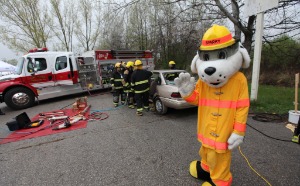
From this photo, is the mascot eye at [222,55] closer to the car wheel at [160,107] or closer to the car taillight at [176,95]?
the car taillight at [176,95]

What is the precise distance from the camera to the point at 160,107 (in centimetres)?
592

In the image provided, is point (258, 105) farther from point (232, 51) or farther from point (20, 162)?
point (20, 162)


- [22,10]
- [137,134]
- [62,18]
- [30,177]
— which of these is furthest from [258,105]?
[62,18]

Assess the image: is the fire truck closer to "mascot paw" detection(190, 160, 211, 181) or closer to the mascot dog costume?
"mascot paw" detection(190, 160, 211, 181)

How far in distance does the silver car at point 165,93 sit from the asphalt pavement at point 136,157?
0.58m

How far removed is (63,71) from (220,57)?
8.96 metres

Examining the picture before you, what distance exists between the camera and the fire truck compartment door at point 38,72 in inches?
331

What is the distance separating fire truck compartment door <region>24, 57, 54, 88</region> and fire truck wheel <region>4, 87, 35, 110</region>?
55 cm

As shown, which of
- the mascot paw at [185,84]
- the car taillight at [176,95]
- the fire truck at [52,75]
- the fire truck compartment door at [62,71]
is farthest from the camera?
the fire truck compartment door at [62,71]

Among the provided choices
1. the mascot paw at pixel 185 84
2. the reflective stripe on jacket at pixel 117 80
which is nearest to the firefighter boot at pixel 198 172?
the mascot paw at pixel 185 84

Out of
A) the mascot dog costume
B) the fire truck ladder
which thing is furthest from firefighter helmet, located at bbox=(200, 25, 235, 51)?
the fire truck ladder

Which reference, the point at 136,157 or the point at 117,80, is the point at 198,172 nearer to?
the point at 136,157

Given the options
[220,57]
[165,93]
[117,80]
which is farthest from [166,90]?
[220,57]

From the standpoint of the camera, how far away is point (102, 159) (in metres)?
3.41
